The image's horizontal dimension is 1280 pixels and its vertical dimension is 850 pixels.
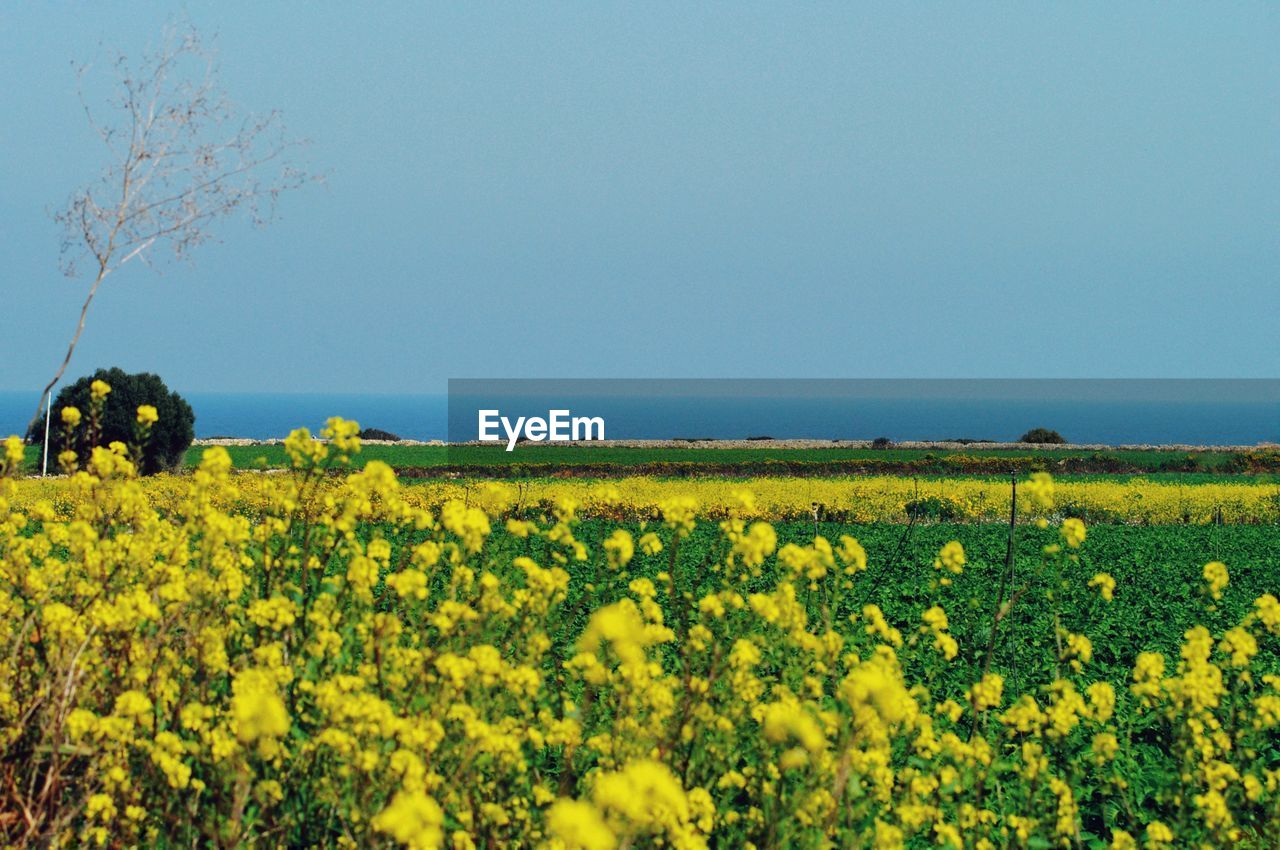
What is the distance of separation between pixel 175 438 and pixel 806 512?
29110 mm

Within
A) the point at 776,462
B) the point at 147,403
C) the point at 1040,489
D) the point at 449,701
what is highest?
the point at 147,403

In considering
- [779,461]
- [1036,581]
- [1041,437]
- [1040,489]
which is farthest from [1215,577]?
[1041,437]

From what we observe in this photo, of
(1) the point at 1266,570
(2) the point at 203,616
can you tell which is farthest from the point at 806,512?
(2) the point at 203,616

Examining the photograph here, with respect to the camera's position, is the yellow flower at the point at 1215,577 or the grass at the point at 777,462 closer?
the yellow flower at the point at 1215,577

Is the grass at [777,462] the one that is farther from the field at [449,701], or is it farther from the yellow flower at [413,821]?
the yellow flower at [413,821]

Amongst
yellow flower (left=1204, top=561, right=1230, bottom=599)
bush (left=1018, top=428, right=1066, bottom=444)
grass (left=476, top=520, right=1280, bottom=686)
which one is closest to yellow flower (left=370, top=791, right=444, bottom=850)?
grass (left=476, top=520, right=1280, bottom=686)

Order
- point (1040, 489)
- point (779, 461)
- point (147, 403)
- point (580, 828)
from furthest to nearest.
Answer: point (779, 461)
point (147, 403)
point (1040, 489)
point (580, 828)

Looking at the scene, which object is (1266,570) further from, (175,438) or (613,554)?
(175,438)

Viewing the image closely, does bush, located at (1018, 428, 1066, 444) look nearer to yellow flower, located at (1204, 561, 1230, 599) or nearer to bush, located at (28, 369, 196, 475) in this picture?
bush, located at (28, 369, 196, 475)

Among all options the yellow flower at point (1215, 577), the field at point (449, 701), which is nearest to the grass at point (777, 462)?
the field at point (449, 701)

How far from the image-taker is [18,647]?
461 cm

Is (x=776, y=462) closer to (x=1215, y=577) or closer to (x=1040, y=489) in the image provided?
(x=1215, y=577)

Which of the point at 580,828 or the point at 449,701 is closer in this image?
the point at 580,828

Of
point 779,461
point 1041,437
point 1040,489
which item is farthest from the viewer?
point 1041,437
